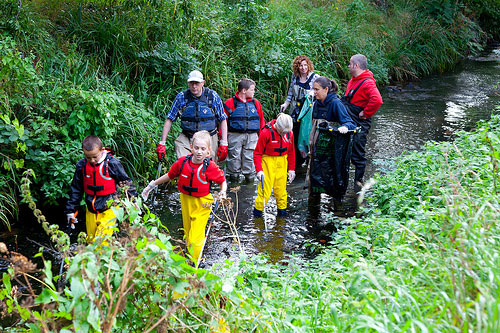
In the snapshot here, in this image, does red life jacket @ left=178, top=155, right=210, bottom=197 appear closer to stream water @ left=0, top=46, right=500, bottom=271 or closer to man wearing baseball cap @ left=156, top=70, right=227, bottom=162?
stream water @ left=0, top=46, right=500, bottom=271

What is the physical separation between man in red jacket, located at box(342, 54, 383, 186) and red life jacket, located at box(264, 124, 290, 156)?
57.0 inches

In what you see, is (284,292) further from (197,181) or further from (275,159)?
(275,159)

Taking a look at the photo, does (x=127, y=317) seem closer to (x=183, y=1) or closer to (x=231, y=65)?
(x=183, y=1)

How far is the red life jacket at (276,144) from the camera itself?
281 inches

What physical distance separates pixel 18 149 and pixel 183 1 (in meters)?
4.28

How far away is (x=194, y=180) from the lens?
18.2 feet

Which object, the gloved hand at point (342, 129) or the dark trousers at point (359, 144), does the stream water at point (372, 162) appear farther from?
the gloved hand at point (342, 129)

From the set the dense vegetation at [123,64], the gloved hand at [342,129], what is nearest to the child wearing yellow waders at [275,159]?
the gloved hand at [342,129]

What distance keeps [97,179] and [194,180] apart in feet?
3.38

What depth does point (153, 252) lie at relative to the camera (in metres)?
3.12

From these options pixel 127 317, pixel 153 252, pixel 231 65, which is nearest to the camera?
pixel 153 252

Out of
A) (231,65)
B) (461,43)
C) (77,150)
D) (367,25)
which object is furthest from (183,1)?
(461,43)

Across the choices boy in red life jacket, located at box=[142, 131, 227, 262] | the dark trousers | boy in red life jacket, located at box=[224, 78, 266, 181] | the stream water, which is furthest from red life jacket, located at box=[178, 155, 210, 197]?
the dark trousers

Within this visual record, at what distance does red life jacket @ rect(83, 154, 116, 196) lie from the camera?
5359mm
